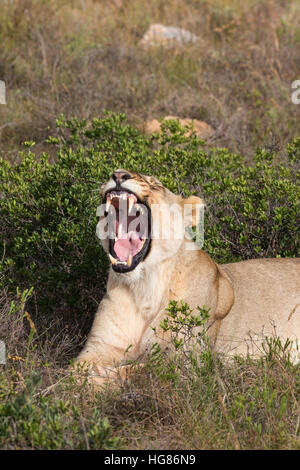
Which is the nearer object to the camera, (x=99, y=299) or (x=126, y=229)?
(x=126, y=229)

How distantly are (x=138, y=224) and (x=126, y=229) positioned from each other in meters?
0.08

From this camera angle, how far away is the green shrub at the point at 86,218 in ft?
18.8

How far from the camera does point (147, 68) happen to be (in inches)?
402

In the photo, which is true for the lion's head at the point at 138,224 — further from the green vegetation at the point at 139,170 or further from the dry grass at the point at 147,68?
the dry grass at the point at 147,68

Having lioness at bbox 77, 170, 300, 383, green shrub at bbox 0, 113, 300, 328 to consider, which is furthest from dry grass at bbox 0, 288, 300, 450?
green shrub at bbox 0, 113, 300, 328

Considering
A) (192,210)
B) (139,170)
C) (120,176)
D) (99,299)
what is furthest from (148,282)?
(139,170)

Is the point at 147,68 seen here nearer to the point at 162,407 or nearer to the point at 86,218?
the point at 86,218

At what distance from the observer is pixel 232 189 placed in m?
5.84

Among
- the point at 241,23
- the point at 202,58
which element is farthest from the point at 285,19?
the point at 202,58

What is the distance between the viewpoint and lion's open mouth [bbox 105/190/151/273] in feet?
14.4

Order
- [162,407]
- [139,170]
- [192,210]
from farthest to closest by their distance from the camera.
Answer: [139,170], [192,210], [162,407]

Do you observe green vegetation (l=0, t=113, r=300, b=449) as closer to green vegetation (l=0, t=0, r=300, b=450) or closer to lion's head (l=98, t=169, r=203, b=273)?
green vegetation (l=0, t=0, r=300, b=450)

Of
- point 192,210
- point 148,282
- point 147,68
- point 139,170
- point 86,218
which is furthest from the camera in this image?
point 147,68

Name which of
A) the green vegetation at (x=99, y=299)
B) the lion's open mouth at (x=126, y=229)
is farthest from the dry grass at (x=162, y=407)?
the lion's open mouth at (x=126, y=229)
